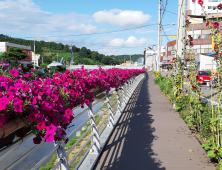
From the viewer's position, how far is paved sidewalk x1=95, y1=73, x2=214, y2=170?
13.7 feet

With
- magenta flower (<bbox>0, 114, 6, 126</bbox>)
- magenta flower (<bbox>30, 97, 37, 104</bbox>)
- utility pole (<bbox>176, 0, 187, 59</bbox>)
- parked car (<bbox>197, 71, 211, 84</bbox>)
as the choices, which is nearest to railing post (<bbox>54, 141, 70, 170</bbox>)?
magenta flower (<bbox>30, 97, 37, 104</bbox>)

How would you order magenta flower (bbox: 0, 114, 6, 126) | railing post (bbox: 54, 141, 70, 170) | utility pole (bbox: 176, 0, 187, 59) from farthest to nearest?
utility pole (bbox: 176, 0, 187, 59) → railing post (bbox: 54, 141, 70, 170) → magenta flower (bbox: 0, 114, 6, 126)

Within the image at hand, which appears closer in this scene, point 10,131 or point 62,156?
point 10,131

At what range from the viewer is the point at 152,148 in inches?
197

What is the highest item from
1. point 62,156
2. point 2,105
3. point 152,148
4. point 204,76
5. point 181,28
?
point 181,28

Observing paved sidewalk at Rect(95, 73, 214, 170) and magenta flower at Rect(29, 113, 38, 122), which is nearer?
magenta flower at Rect(29, 113, 38, 122)

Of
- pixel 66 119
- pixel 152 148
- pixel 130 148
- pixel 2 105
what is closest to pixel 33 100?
pixel 2 105

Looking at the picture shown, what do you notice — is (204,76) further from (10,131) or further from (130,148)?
(10,131)

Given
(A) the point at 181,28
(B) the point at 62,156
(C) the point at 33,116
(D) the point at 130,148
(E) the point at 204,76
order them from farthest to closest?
(E) the point at 204,76 → (A) the point at 181,28 → (D) the point at 130,148 → (B) the point at 62,156 → (C) the point at 33,116

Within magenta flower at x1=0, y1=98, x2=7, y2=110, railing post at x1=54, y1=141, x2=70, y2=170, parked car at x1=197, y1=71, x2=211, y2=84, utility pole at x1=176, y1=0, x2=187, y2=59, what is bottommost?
railing post at x1=54, y1=141, x2=70, y2=170

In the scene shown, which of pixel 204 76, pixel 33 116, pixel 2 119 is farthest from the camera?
pixel 204 76

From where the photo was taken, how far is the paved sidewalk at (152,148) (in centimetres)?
417

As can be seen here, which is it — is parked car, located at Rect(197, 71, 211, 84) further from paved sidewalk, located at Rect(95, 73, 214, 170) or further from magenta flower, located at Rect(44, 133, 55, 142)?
magenta flower, located at Rect(44, 133, 55, 142)

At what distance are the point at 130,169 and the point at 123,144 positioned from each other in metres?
1.20
